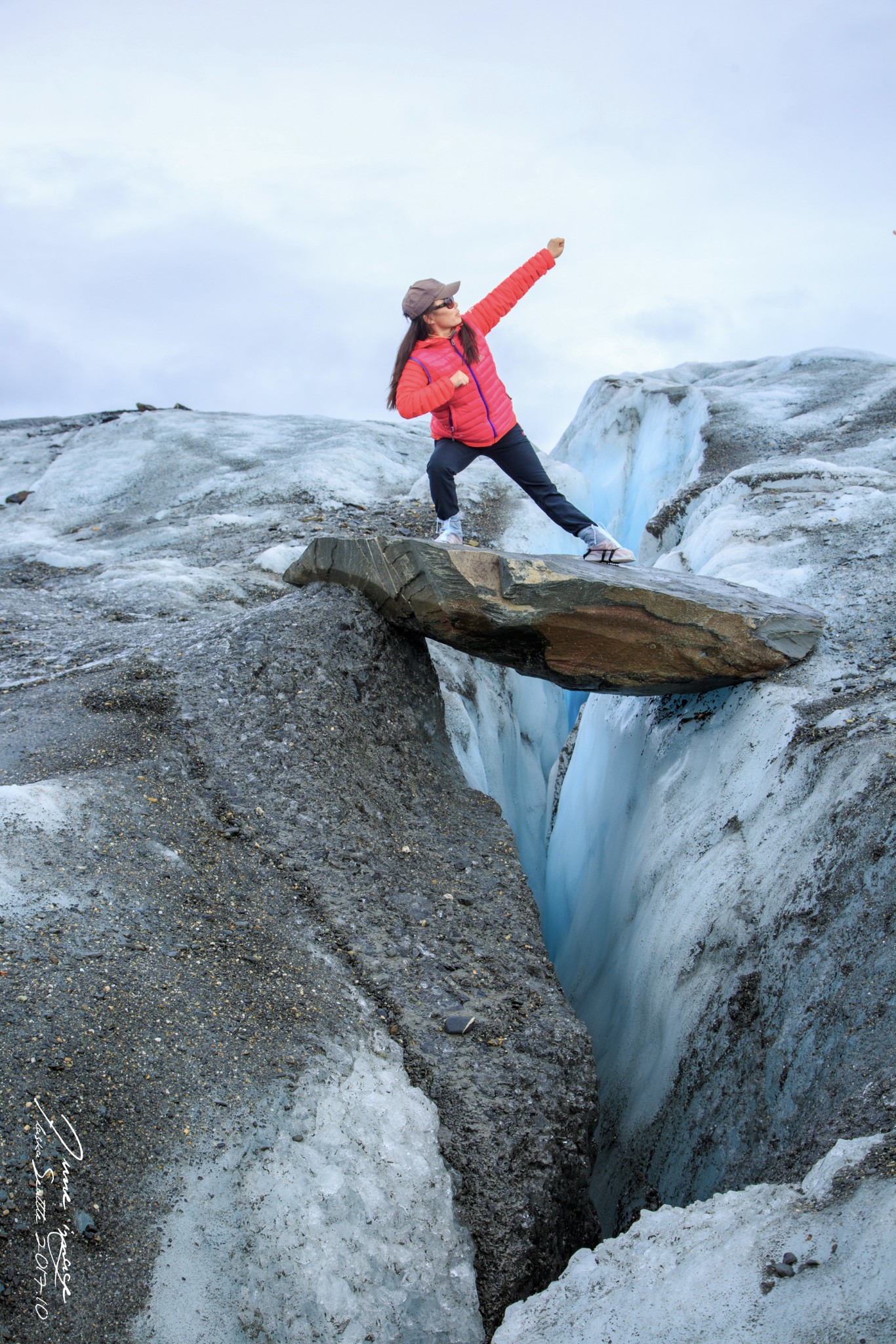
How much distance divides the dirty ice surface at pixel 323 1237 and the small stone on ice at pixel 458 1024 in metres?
0.32

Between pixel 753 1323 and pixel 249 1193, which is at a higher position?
pixel 753 1323

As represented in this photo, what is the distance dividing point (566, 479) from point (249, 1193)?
8.10 meters

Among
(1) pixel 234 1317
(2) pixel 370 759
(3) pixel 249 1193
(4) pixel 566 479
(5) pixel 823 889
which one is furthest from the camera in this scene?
(4) pixel 566 479

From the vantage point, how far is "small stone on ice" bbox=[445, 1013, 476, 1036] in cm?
296

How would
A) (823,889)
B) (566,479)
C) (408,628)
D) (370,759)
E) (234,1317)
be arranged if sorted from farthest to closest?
(566,479)
(408,628)
(370,759)
(823,889)
(234,1317)

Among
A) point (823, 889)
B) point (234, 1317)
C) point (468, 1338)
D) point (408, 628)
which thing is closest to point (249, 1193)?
point (234, 1317)

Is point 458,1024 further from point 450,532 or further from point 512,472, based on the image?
point 512,472

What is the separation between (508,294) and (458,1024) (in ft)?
10.8

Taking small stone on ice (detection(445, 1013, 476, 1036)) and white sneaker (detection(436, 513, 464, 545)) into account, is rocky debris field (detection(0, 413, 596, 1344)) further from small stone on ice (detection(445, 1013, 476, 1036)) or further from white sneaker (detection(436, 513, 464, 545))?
white sneaker (detection(436, 513, 464, 545))

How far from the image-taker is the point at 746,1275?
1.98m

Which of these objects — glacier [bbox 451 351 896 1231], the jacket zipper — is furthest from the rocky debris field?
the jacket zipper

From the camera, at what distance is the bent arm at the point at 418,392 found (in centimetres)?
418

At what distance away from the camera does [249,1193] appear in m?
2.30

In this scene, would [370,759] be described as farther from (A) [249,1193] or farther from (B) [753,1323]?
(B) [753,1323]
